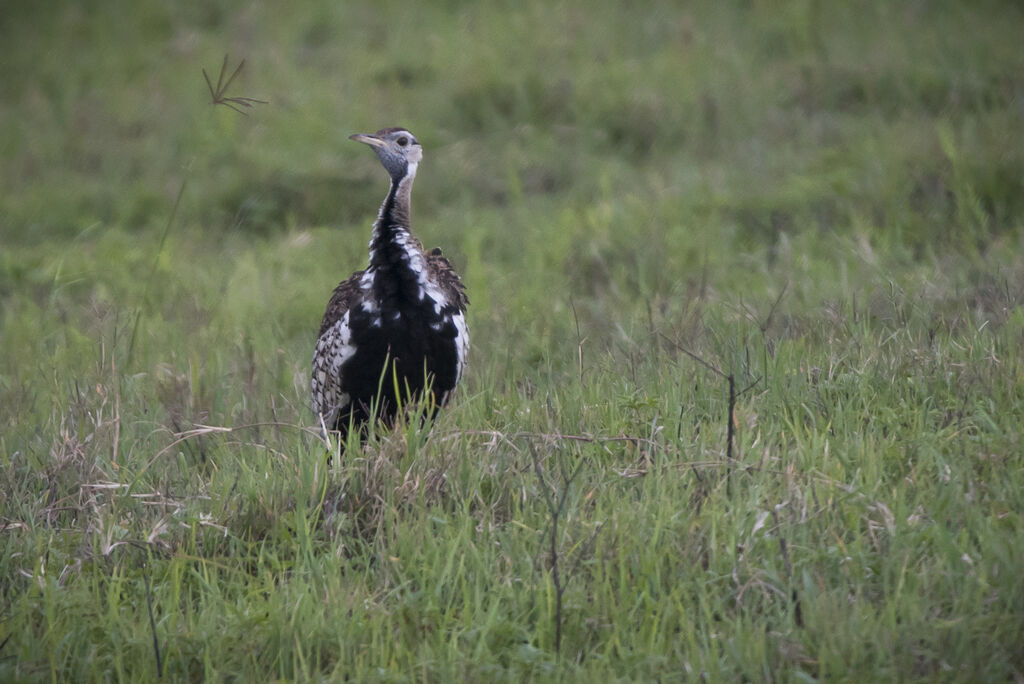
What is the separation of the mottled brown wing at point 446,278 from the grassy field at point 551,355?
40cm

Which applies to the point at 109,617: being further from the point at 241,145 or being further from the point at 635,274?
the point at 241,145

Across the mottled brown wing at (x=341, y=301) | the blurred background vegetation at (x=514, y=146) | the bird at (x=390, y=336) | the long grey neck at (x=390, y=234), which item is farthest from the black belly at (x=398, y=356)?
the blurred background vegetation at (x=514, y=146)

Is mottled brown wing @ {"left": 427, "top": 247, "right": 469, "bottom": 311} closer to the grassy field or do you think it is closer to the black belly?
the black belly

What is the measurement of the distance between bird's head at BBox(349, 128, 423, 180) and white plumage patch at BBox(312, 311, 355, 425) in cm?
82

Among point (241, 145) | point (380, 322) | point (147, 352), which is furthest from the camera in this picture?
point (241, 145)

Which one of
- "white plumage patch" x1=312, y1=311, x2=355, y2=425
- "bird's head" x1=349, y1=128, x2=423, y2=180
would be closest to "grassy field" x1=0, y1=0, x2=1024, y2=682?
"white plumage patch" x1=312, y1=311, x2=355, y2=425

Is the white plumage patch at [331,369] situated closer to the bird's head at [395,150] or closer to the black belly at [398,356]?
the black belly at [398,356]

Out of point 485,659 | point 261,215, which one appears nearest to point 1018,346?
point 485,659

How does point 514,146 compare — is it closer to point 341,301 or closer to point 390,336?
point 341,301

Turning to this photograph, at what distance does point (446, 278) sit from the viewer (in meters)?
4.77

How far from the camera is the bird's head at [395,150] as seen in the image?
5039 mm

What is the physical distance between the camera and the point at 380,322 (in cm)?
449

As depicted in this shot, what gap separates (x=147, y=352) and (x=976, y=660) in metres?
4.44

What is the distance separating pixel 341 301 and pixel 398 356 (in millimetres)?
438
